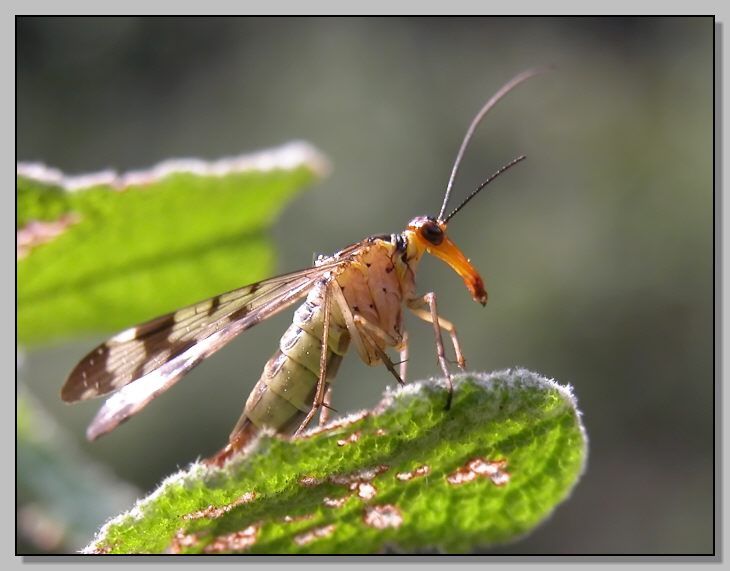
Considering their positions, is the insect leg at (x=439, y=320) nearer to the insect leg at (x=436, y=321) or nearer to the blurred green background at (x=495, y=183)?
the insect leg at (x=436, y=321)

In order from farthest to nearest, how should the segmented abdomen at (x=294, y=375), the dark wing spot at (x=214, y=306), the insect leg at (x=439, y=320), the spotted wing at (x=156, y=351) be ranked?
the segmented abdomen at (x=294, y=375) < the insect leg at (x=439, y=320) < the dark wing spot at (x=214, y=306) < the spotted wing at (x=156, y=351)

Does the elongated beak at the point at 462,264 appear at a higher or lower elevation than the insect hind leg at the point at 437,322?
higher

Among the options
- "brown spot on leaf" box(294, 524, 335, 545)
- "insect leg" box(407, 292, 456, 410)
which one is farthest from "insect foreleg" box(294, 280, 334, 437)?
"brown spot on leaf" box(294, 524, 335, 545)

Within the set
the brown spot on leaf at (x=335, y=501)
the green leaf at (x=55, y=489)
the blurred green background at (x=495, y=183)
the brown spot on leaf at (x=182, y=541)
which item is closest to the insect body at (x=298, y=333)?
the green leaf at (x=55, y=489)

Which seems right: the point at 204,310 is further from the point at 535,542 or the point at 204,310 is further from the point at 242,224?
the point at 535,542

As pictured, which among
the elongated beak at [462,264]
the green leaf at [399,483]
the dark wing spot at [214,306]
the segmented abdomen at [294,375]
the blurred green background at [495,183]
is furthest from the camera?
the blurred green background at [495,183]

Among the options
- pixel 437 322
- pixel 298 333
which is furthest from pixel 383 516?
pixel 298 333

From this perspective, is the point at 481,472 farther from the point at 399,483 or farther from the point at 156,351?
the point at 156,351

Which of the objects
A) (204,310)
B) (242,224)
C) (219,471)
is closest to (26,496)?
(204,310)
